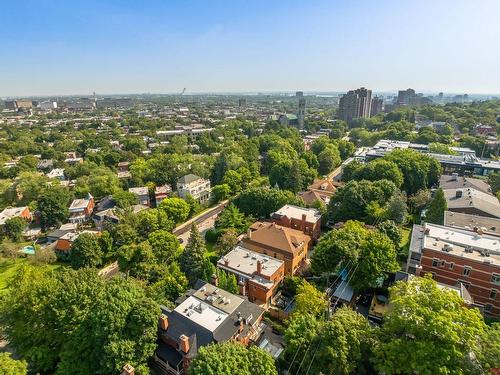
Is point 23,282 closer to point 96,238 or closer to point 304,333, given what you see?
point 96,238

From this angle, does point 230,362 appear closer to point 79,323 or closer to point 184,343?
point 184,343

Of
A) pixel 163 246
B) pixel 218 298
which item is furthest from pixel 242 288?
pixel 163 246

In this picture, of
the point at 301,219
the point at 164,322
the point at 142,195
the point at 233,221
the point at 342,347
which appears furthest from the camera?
the point at 142,195

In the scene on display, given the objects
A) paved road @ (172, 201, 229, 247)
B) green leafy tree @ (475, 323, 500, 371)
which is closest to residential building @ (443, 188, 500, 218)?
green leafy tree @ (475, 323, 500, 371)

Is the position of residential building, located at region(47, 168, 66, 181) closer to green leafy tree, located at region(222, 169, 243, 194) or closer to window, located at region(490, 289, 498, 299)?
green leafy tree, located at region(222, 169, 243, 194)

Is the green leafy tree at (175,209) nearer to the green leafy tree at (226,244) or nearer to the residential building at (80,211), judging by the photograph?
the green leafy tree at (226,244)

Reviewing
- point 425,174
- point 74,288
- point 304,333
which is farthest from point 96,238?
point 425,174
